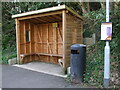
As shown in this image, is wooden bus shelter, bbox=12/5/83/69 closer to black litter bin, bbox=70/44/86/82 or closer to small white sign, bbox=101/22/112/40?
black litter bin, bbox=70/44/86/82

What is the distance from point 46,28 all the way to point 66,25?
9.18 feet

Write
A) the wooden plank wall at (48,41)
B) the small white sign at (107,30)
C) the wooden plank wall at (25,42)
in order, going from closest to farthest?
the small white sign at (107,30) < the wooden plank wall at (48,41) < the wooden plank wall at (25,42)

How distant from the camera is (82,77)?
4.89m

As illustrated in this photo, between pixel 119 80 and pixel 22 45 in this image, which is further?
pixel 22 45

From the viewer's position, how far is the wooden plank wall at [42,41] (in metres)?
8.30

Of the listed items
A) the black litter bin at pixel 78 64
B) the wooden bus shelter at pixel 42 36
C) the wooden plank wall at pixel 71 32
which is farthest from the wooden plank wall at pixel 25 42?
the black litter bin at pixel 78 64

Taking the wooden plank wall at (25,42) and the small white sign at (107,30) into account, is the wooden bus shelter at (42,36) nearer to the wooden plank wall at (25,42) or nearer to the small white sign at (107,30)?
the wooden plank wall at (25,42)

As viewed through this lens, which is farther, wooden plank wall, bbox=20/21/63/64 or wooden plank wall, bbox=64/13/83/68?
wooden plank wall, bbox=20/21/63/64

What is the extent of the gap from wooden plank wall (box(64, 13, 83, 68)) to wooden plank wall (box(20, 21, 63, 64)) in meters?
1.34

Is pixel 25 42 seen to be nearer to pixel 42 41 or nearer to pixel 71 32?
pixel 42 41

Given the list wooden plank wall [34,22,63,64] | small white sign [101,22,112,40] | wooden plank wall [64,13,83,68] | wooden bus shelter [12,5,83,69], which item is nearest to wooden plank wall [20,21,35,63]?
wooden bus shelter [12,5,83,69]

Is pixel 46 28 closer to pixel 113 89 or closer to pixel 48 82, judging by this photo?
pixel 48 82

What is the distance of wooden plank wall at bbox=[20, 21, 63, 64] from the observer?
8.30 m

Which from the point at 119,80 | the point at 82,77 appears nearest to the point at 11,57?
the point at 82,77
